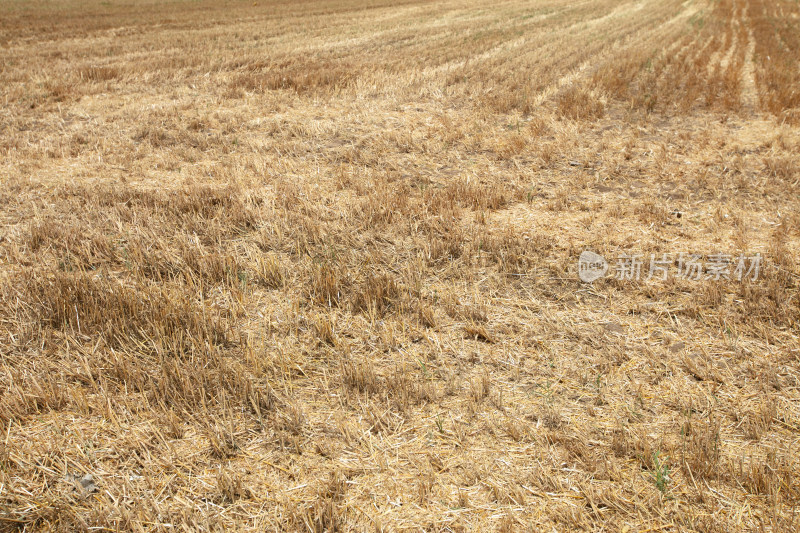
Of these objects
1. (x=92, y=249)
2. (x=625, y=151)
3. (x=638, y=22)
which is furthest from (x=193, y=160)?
(x=638, y=22)

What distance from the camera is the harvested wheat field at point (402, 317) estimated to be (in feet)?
8.57

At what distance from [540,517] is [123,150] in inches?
308

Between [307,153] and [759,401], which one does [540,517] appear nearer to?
[759,401]

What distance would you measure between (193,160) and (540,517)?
22.5 feet

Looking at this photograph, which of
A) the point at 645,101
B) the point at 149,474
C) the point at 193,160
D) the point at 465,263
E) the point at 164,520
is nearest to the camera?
the point at 164,520

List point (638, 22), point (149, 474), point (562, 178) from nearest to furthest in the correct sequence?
1. point (149, 474)
2. point (562, 178)
3. point (638, 22)

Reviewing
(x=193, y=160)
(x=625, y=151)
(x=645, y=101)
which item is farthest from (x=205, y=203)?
(x=645, y=101)

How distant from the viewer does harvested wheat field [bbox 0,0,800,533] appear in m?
2.61

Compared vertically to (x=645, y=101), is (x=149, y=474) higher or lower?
lower

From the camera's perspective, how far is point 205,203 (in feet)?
19.3

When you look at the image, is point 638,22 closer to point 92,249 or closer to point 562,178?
point 562,178

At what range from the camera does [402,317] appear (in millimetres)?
4082

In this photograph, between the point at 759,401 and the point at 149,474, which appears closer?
the point at 149,474

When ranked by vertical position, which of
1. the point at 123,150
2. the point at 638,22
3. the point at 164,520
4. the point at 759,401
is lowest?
the point at 759,401
